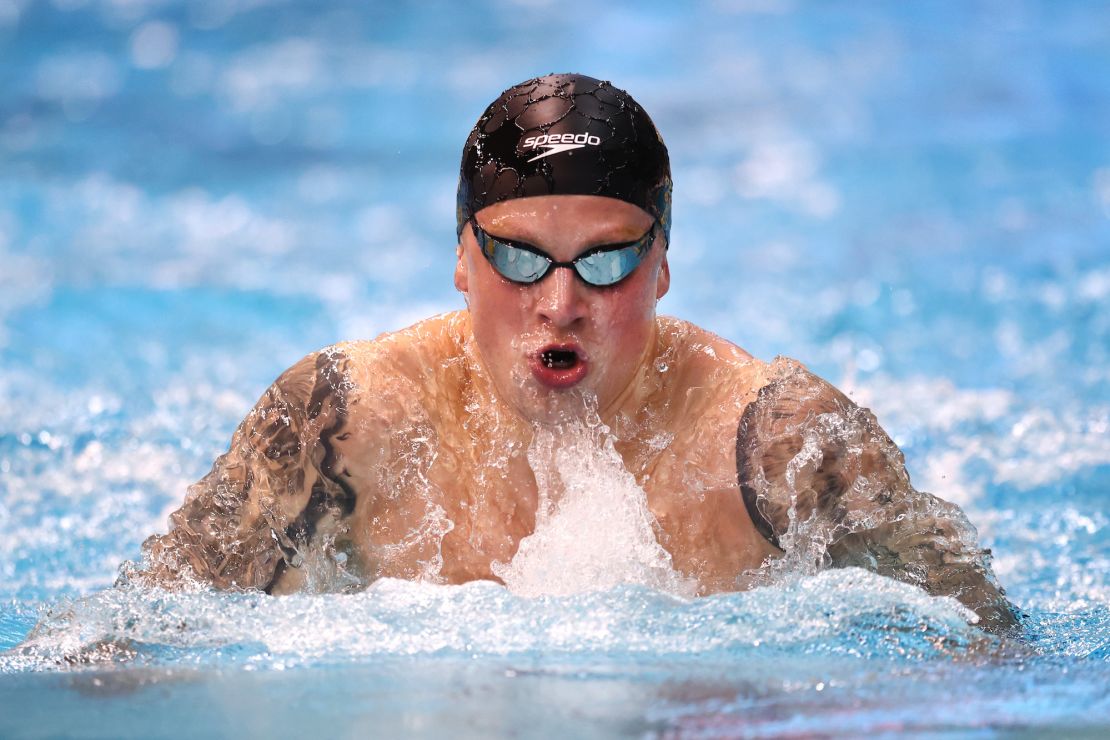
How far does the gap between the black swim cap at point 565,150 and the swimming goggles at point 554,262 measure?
10cm

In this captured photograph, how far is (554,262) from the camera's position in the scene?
2.40 m

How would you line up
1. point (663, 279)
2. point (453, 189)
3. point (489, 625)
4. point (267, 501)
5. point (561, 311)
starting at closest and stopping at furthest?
1. point (489, 625)
2. point (561, 311)
3. point (267, 501)
4. point (663, 279)
5. point (453, 189)

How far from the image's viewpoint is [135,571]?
250 centimetres

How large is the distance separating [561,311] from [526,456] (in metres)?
0.34

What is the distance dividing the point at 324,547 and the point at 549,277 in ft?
2.20

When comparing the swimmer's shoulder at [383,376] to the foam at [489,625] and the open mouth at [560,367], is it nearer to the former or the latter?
the open mouth at [560,367]

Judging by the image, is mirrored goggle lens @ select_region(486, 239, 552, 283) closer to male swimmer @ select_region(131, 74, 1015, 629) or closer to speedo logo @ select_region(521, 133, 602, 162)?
male swimmer @ select_region(131, 74, 1015, 629)

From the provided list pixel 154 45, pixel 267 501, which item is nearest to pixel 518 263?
pixel 267 501

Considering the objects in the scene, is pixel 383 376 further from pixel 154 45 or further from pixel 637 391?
pixel 154 45

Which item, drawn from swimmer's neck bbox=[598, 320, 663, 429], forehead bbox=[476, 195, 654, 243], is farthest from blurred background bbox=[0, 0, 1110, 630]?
forehead bbox=[476, 195, 654, 243]

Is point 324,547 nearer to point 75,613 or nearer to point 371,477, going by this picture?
point 371,477

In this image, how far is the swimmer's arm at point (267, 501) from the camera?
8.18 feet

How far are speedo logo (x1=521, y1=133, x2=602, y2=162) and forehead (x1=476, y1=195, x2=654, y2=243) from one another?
0.09 metres

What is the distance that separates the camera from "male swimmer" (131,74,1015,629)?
243cm
